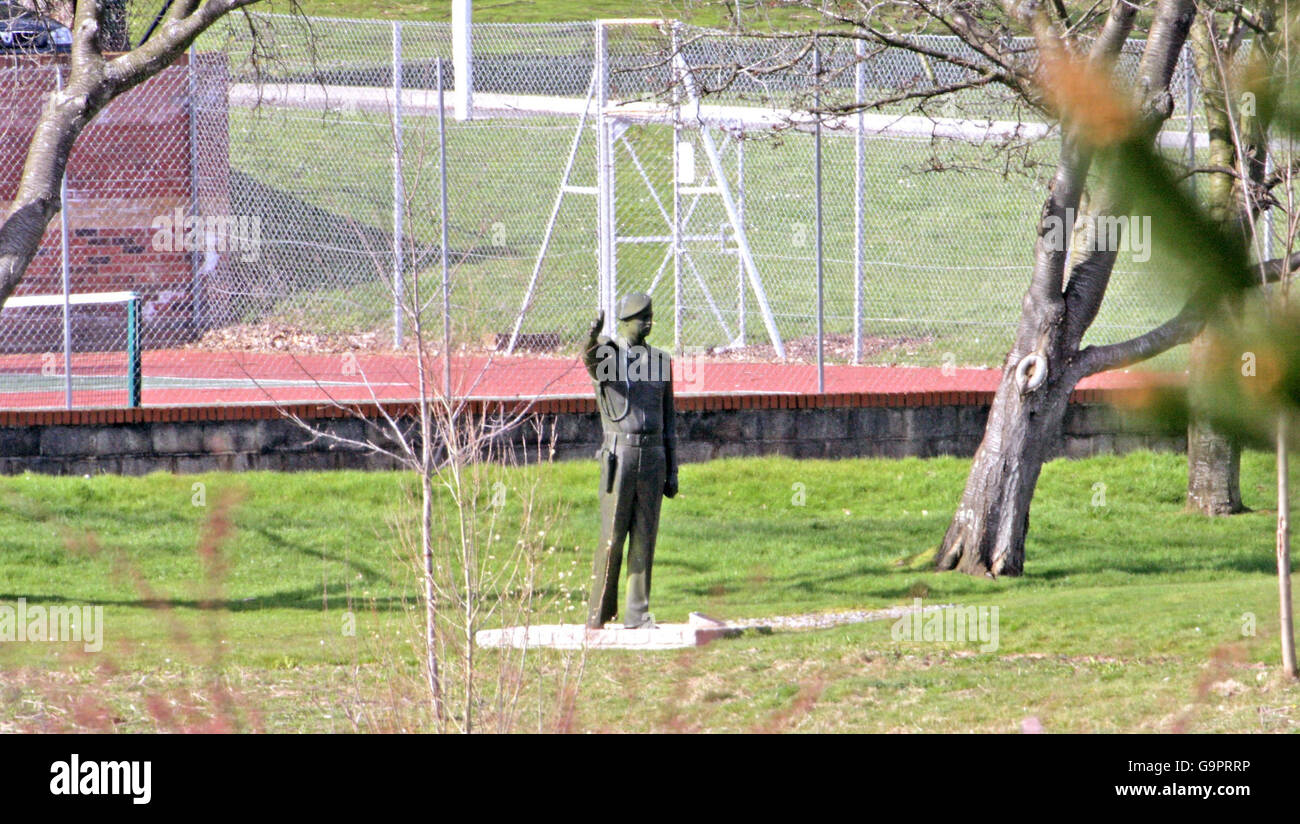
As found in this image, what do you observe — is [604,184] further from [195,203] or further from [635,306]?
[635,306]

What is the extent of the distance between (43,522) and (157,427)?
1.31 meters

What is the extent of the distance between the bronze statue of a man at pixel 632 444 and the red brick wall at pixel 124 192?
944 cm

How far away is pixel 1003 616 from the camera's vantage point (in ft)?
27.6

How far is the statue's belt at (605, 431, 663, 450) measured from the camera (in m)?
7.91

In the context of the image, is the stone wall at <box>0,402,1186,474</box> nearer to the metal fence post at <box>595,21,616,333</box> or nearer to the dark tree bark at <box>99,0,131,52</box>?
the metal fence post at <box>595,21,616,333</box>

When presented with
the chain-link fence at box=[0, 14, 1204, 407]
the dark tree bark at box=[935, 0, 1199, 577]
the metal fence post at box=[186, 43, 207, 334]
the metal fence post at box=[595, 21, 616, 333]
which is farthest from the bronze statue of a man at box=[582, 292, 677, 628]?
the metal fence post at box=[186, 43, 207, 334]

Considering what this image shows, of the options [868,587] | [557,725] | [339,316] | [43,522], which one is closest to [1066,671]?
[868,587]

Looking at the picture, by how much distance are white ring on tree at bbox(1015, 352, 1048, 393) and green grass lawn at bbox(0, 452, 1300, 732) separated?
100 cm

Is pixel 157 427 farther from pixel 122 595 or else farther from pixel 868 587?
pixel 868 587

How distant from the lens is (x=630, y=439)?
26.0ft

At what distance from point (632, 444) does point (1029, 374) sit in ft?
10.5

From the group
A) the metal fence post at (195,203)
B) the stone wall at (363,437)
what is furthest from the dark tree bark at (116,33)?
the stone wall at (363,437)

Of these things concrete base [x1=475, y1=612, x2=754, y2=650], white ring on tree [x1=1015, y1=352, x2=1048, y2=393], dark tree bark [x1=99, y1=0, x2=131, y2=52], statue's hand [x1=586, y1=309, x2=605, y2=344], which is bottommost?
concrete base [x1=475, y1=612, x2=754, y2=650]
